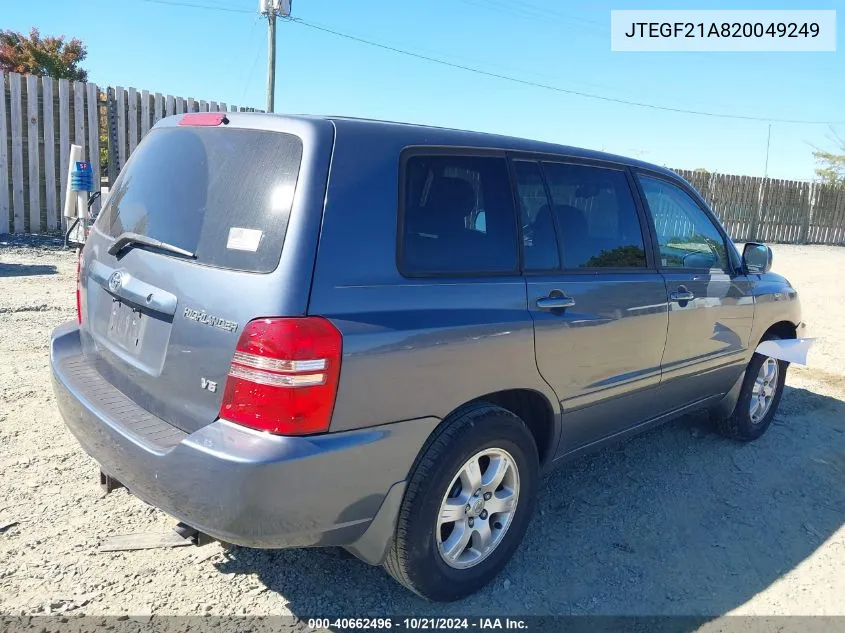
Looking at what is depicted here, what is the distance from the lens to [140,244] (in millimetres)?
2629

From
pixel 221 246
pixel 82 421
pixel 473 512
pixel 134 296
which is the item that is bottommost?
pixel 473 512

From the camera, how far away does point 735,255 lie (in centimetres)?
434

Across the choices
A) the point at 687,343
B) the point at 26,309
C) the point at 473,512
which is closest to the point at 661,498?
the point at 687,343

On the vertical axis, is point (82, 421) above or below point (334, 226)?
below

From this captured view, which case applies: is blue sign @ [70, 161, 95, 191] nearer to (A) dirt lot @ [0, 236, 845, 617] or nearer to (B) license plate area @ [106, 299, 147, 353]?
(A) dirt lot @ [0, 236, 845, 617]

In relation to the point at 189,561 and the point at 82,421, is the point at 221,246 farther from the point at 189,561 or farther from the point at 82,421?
the point at 189,561

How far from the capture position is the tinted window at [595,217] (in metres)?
3.16

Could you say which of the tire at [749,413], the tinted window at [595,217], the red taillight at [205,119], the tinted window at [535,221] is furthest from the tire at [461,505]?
the tire at [749,413]

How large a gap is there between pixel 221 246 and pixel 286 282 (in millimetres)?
367

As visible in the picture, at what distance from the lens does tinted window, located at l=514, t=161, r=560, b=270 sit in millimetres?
2926

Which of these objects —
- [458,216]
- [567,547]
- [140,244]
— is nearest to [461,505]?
[567,547]

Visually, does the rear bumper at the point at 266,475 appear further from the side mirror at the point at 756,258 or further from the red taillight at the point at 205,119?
the side mirror at the point at 756,258

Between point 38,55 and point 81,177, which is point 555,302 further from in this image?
point 38,55

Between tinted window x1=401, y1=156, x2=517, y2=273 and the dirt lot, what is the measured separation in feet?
4.07
